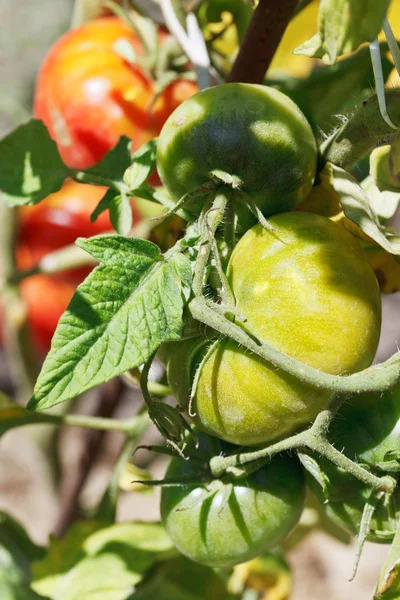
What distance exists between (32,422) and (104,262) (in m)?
0.41

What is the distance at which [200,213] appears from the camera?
50 cm

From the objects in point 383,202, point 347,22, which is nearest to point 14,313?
point 383,202

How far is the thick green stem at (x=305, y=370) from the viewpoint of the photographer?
0.42m

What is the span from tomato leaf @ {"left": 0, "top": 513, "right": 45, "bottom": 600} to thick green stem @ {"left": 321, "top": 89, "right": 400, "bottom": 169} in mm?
613

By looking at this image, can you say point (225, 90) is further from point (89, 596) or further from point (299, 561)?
point (299, 561)

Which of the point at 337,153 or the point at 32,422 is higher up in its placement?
the point at 337,153

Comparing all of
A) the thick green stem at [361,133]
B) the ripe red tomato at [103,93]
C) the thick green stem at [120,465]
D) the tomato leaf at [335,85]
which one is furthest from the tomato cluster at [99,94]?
the thick green stem at [361,133]

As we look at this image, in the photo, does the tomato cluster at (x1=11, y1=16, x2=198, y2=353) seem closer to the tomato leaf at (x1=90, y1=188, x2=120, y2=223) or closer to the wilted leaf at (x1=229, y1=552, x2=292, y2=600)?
the tomato leaf at (x1=90, y1=188, x2=120, y2=223)

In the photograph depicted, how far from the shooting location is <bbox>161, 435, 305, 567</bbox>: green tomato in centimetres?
55

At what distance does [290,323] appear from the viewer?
450 mm

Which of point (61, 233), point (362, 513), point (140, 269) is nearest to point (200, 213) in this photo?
point (140, 269)

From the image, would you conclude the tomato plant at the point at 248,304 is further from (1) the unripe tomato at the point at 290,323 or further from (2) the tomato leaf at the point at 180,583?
(2) the tomato leaf at the point at 180,583

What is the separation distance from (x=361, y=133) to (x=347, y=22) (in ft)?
0.50

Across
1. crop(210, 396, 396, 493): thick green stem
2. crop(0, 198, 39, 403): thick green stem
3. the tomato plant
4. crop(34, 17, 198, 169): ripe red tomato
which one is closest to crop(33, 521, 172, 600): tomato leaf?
the tomato plant
